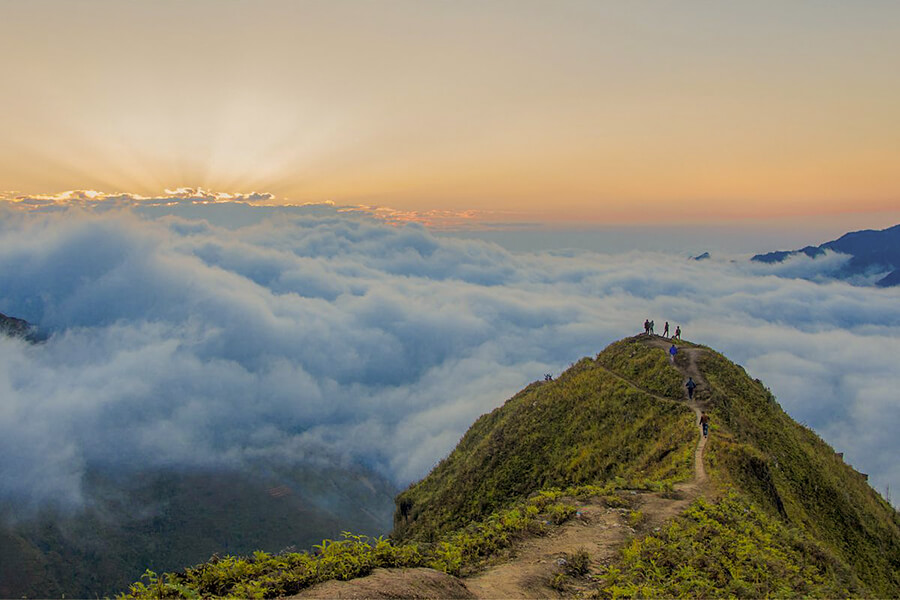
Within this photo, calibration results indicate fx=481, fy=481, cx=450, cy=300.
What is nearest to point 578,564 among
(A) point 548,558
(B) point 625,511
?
(A) point 548,558

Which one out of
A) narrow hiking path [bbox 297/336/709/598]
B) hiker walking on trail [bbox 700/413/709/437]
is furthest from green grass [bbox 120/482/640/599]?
hiker walking on trail [bbox 700/413/709/437]

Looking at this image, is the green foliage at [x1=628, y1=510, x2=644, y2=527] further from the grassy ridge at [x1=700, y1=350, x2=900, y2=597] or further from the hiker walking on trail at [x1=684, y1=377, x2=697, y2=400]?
the hiker walking on trail at [x1=684, y1=377, x2=697, y2=400]

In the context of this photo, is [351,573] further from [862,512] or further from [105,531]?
[105,531]

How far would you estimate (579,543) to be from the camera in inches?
626

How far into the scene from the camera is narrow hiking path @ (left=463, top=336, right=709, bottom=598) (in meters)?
11.8

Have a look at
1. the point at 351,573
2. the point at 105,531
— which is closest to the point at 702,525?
the point at 351,573

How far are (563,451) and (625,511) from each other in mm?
14923

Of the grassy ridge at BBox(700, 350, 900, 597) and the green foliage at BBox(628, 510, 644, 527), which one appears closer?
the green foliage at BBox(628, 510, 644, 527)

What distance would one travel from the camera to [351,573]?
9.83 m

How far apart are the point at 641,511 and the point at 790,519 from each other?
10.7 meters

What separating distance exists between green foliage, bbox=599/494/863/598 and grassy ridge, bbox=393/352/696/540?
6.37 metres

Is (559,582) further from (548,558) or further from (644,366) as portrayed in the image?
(644,366)

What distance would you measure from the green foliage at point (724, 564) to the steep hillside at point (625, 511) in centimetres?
6

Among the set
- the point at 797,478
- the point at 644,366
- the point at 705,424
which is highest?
the point at 644,366
